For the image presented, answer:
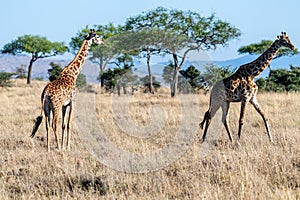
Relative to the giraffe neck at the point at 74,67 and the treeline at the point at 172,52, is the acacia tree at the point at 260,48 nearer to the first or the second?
the treeline at the point at 172,52

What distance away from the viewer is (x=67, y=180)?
18.9ft

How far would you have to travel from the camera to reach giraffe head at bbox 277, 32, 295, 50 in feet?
29.6

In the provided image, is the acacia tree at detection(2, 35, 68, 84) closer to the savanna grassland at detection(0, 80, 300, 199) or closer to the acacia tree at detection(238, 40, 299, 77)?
the acacia tree at detection(238, 40, 299, 77)

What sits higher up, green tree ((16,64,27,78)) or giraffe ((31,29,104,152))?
green tree ((16,64,27,78))

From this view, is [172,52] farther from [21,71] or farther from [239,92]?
[21,71]

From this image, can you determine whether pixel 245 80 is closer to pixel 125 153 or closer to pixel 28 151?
pixel 125 153

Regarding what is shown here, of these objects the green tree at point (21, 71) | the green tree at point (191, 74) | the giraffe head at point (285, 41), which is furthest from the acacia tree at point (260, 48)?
the giraffe head at point (285, 41)

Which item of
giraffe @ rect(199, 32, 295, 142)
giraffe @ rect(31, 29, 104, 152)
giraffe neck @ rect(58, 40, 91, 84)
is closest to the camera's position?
giraffe @ rect(31, 29, 104, 152)

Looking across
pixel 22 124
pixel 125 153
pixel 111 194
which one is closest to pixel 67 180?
pixel 111 194

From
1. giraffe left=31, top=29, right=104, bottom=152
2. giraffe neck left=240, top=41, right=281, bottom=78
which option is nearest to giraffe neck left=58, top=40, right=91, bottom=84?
giraffe left=31, top=29, right=104, bottom=152

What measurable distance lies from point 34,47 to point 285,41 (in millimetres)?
40249

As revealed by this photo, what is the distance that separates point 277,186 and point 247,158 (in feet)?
3.73

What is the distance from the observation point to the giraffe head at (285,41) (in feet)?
29.6

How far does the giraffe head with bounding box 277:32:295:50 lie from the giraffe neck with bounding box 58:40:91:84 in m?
3.95
